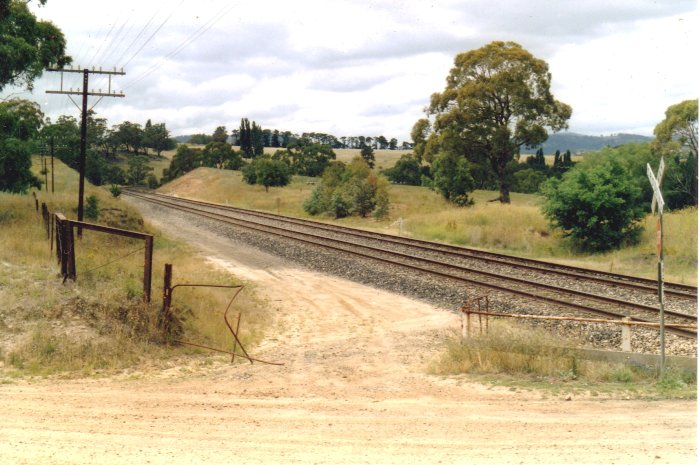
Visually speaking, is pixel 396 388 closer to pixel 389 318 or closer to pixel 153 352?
pixel 153 352

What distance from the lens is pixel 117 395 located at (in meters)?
9.46

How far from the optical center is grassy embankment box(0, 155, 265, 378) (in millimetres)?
11164

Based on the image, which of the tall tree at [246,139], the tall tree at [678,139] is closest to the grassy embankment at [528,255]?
the tall tree at [678,139]

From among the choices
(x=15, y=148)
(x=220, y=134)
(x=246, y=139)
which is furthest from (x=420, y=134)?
(x=220, y=134)

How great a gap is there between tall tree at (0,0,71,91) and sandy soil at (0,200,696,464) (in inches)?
795

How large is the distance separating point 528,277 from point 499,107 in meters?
31.3

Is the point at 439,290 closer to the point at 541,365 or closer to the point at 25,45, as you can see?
the point at 541,365

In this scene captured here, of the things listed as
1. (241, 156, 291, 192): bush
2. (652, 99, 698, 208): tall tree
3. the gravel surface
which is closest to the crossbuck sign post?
the gravel surface

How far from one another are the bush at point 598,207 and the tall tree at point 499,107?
20858mm

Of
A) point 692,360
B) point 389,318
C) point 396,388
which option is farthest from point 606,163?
point 396,388

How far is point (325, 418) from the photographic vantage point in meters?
8.34

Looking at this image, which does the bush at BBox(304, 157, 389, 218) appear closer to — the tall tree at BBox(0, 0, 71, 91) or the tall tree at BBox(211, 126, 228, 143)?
the tall tree at BBox(0, 0, 71, 91)

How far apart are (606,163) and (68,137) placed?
5470 centimetres

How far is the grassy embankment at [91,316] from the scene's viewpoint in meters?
11.2
